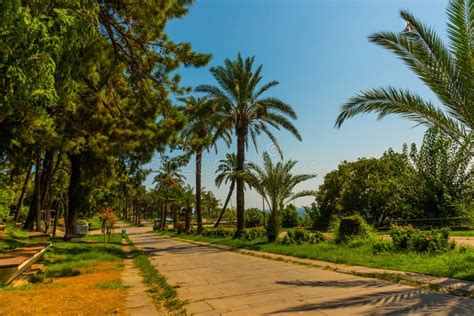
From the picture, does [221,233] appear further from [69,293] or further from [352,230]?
[69,293]

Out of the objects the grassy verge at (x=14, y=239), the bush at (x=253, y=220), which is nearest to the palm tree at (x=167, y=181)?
the bush at (x=253, y=220)

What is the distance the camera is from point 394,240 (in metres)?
11.4

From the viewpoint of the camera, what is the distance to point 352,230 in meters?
14.9

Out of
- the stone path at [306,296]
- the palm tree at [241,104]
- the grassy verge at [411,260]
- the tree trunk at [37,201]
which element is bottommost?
the stone path at [306,296]

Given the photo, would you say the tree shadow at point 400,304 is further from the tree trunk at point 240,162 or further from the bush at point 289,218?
the bush at point 289,218

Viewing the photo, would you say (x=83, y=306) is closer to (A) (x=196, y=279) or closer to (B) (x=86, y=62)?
(A) (x=196, y=279)

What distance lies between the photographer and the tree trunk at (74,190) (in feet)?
70.6

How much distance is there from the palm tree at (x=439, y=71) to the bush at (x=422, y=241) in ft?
12.0

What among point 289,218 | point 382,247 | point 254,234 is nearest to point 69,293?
point 382,247

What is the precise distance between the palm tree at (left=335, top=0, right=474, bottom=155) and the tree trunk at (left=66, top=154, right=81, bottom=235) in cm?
1821

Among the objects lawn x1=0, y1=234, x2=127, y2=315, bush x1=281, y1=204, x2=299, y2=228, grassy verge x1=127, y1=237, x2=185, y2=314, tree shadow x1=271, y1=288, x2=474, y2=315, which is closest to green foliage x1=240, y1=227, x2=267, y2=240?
lawn x1=0, y1=234, x2=127, y2=315

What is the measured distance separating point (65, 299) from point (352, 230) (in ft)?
38.2

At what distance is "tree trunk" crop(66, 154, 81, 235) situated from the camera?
21531mm

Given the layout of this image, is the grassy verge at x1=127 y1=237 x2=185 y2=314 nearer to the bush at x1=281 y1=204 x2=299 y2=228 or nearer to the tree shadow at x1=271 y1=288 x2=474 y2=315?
the tree shadow at x1=271 y1=288 x2=474 y2=315
